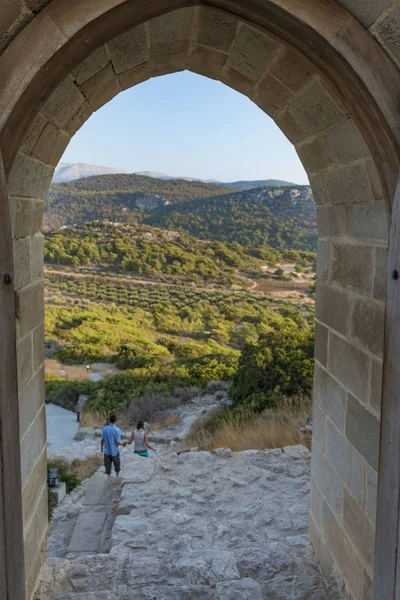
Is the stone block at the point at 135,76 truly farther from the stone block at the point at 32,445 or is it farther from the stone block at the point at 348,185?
the stone block at the point at 32,445

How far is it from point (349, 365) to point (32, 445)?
1.80 m

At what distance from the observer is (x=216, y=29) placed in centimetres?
233

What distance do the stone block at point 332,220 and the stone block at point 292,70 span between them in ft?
2.33

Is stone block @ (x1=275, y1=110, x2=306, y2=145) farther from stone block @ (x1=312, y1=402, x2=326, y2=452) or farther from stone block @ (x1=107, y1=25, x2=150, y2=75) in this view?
stone block @ (x1=312, y1=402, x2=326, y2=452)

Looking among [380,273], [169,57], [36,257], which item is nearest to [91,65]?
[169,57]

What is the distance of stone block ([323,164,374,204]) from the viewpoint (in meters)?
2.36

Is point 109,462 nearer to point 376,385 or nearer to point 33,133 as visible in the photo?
point 376,385

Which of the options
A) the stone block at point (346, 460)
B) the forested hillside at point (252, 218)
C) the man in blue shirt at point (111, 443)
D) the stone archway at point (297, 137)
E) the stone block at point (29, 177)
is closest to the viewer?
the stone archway at point (297, 137)

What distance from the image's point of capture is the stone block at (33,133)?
2170 millimetres

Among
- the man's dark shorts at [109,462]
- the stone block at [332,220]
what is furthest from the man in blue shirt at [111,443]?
the stone block at [332,220]

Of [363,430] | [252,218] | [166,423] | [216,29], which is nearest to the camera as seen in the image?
[216,29]

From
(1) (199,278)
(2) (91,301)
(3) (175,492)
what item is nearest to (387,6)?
(3) (175,492)

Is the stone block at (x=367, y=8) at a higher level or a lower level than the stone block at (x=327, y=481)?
higher

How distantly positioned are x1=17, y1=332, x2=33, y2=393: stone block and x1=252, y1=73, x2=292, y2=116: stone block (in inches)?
73.2
